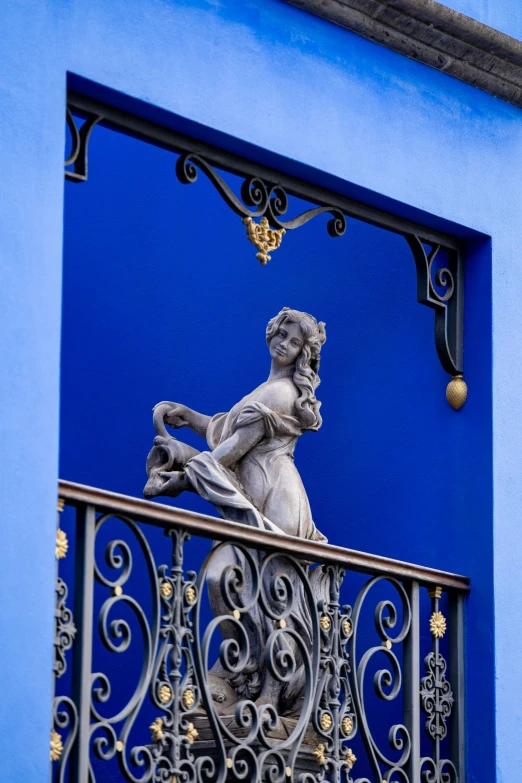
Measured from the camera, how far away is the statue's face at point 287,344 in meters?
9.23

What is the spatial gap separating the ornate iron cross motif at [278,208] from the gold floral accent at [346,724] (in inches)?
65.7

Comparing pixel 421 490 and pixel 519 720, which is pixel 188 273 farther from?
pixel 519 720

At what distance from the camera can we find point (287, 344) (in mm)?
9234

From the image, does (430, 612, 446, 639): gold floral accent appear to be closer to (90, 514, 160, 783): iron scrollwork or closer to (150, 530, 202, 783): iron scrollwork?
(150, 530, 202, 783): iron scrollwork

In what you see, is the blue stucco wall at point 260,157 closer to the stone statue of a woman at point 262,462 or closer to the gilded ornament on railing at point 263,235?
the gilded ornament on railing at point 263,235

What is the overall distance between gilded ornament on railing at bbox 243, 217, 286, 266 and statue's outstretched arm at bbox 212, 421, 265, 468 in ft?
2.68

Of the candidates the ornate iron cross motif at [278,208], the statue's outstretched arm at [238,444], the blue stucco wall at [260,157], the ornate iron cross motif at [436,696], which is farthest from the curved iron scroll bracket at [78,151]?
the ornate iron cross motif at [436,696]

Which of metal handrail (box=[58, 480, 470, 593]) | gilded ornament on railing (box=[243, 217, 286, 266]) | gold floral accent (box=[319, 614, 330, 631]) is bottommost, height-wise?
gold floral accent (box=[319, 614, 330, 631])

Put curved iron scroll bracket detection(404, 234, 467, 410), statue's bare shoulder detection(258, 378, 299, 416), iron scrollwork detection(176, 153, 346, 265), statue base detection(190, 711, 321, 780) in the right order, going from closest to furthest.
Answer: statue base detection(190, 711, 321, 780) < iron scrollwork detection(176, 153, 346, 265) < statue's bare shoulder detection(258, 378, 299, 416) < curved iron scroll bracket detection(404, 234, 467, 410)

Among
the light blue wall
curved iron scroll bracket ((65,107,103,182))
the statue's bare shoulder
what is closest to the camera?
curved iron scroll bracket ((65,107,103,182))

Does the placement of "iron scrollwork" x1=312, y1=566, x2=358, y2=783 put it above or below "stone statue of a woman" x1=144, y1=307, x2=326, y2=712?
below

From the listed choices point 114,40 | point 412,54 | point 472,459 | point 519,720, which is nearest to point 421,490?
point 472,459

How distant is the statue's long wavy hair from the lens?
9.16 metres

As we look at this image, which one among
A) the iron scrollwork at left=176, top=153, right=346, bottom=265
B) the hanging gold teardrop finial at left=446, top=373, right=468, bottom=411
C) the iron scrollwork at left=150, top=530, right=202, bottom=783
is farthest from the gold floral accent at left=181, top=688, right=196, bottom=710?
the hanging gold teardrop finial at left=446, top=373, right=468, bottom=411
